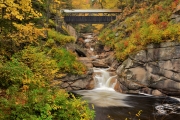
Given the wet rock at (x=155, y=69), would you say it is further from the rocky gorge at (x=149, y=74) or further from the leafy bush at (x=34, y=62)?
the leafy bush at (x=34, y=62)

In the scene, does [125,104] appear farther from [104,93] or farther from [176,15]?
[176,15]

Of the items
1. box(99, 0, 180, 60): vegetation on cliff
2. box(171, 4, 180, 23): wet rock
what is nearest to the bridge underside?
box(99, 0, 180, 60): vegetation on cliff

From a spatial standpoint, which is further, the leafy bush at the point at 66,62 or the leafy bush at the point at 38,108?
the leafy bush at the point at 66,62

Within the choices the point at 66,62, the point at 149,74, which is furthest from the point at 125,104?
the point at 66,62

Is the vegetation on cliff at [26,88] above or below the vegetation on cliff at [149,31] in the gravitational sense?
below

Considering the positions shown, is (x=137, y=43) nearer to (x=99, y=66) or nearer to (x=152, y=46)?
(x=152, y=46)

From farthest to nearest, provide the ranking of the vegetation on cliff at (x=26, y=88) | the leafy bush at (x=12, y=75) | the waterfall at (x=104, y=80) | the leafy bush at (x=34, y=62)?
the waterfall at (x=104, y=80)
the leafy bush at (x=34, y=62)
the leafy bush at (x=12, y=75)
the vegetation on cliff at (x=26, y=88)

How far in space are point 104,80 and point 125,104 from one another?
20.1 ft

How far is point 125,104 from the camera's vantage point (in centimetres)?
1416

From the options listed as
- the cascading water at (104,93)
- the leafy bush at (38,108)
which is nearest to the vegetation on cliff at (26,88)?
the leafy bush at (38,108)

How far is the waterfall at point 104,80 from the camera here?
19.3 meters

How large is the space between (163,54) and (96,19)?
25.1 metres

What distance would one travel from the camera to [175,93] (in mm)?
15594

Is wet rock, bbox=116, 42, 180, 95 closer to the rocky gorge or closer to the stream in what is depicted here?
the rocky gorge
